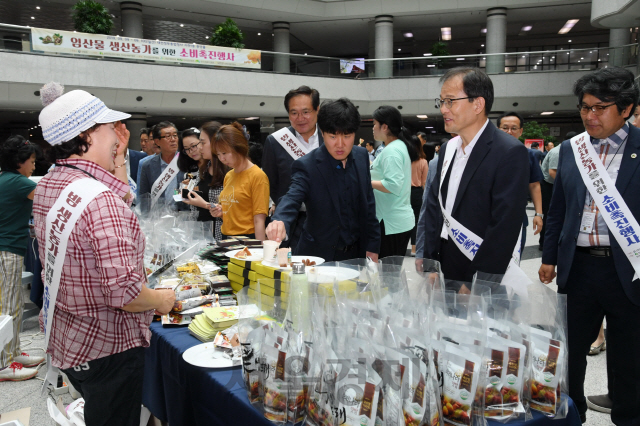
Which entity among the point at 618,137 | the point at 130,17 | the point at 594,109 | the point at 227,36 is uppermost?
the point at 130,17

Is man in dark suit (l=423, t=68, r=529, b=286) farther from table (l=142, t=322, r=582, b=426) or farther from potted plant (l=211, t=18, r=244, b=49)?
potted plant (l=211, t=18, r=244, b=49)

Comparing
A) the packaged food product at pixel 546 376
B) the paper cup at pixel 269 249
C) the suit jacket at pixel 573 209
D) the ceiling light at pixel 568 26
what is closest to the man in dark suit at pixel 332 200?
the paper cup at pixel 269 249

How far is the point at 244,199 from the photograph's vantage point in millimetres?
2818

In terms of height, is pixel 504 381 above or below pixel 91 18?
below

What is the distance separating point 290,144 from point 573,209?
1.63m

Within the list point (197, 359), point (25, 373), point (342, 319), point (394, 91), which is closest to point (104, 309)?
point (197, 359)

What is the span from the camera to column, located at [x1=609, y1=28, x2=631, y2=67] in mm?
11516

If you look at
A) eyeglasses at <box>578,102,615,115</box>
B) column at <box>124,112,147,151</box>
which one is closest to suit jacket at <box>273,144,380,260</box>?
eyeglasses at <box>578,102,615,115</box>

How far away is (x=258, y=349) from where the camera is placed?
1208 mm

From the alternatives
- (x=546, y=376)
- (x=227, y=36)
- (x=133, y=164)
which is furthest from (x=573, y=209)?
(x=227, y=36)

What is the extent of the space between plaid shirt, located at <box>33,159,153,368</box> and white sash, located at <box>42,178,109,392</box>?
16mm

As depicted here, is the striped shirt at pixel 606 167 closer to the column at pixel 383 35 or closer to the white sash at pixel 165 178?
the white sash at pixel 165 178

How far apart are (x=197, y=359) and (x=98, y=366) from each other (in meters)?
0.28

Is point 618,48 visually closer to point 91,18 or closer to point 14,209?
point 91,18
